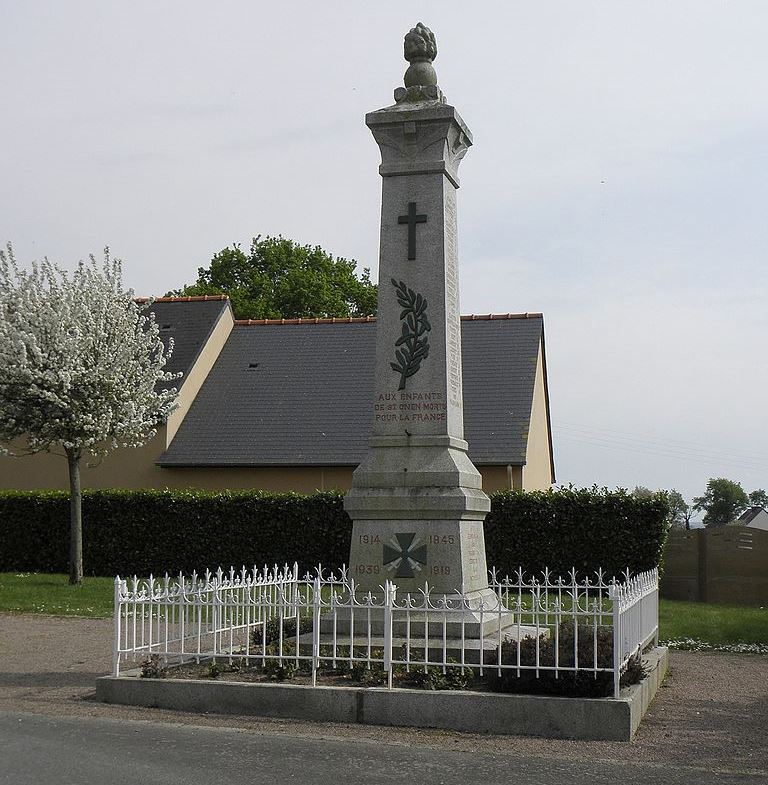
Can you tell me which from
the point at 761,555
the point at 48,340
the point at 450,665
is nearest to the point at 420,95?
the point at 450,665

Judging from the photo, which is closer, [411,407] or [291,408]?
[411,407]

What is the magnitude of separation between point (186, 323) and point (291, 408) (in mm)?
4927

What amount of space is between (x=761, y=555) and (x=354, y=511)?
12.6m

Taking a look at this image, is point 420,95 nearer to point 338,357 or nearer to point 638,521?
point 638,521

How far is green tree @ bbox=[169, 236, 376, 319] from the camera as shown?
45844 millimetres

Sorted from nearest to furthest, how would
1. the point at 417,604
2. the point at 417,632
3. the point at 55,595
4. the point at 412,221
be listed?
1. the point at 417,632
2. the point at 417,604
3. the point at 412,221
4. the point at 55,595

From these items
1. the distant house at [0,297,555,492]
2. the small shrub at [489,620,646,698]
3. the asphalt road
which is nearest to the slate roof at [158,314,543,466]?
the distant house at [0,297,555,492]

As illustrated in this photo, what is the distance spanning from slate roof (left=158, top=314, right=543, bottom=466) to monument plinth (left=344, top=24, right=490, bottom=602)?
1309 cm

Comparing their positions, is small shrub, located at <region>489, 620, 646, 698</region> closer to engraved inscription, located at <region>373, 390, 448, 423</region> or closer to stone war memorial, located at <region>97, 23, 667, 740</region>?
stone war memorial, located at <region>97, 23, 667, 740</region>

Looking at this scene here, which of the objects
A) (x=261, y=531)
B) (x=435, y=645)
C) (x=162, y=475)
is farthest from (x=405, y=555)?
(x=162, y=475)

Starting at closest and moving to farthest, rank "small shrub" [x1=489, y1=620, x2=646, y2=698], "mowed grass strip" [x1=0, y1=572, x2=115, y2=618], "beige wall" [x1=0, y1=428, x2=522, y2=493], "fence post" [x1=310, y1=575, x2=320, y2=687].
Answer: "small shrub" [x1=489, y1=620, x2=646, y2=698] → "fence post" [x1=310, y1=575, x2=320, y2=687] → "mowed grass strip" [x1=0, y1=572, x2=115, y2=618] → "beige wall" [x1=0, y1=428, x2=522, y2=493]

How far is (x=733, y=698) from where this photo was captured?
10.7 metres

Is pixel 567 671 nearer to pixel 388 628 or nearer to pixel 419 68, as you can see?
pixel 388 628

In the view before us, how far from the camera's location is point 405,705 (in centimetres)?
874
